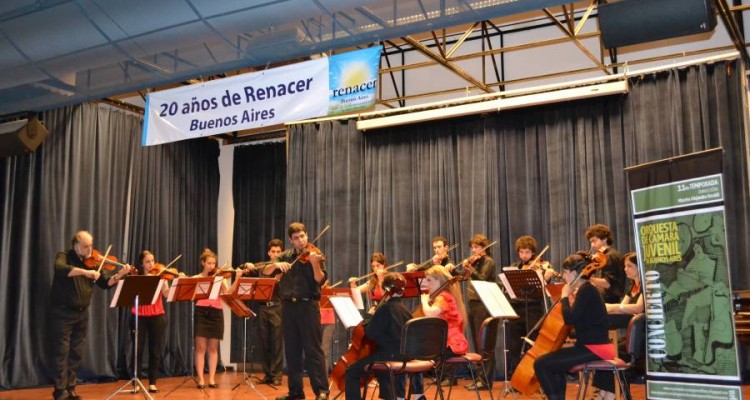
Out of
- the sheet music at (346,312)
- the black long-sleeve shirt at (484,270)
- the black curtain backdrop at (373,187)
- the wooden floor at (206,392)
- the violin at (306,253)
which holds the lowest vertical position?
the wooden floor at (206,392)

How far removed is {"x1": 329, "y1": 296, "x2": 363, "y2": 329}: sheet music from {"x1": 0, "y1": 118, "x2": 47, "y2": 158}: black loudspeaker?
15.7 ft

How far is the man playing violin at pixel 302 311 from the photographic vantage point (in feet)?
24.8

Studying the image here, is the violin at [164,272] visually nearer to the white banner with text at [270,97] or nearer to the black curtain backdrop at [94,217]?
the black curtain backdrop at [94,217]

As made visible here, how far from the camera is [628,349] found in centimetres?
599

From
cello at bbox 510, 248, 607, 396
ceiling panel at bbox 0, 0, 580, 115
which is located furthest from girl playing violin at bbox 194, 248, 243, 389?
cello at bbox 510, 248, 607, 396

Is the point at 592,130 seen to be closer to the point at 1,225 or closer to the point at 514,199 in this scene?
the point at 514,199

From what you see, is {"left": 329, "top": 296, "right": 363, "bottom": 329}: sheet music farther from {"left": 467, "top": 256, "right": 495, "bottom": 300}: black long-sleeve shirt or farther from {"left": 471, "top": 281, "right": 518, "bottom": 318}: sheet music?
{"left": 467, "top": 256, "right": 495, "bottom": 300}: black long-sleeve shirt

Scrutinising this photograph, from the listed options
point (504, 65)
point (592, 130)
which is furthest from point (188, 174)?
point (592, 130)

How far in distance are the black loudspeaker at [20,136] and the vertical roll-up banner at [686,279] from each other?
7.21 meters

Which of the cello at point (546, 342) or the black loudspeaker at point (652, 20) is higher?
the black loudspeaker at point (652, 20)

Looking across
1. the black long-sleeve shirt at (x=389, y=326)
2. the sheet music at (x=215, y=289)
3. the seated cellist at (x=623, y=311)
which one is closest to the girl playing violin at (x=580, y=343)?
the seated cellist at (x=623, y=311)

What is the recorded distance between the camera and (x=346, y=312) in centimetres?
706

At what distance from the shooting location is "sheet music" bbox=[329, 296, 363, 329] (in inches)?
274

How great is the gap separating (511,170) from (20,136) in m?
6.31
